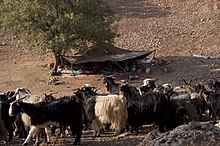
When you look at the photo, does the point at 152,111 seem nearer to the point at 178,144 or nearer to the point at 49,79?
the point at 178,144

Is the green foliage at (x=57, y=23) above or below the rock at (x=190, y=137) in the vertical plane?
above

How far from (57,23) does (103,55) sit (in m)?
2.42

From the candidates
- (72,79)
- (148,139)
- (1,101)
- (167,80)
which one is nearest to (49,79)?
(72,79)

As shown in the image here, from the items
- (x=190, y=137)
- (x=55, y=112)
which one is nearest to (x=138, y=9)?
(x=55, y=112)

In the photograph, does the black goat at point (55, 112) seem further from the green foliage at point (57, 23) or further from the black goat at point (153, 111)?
the green foliage at point (57, 23)

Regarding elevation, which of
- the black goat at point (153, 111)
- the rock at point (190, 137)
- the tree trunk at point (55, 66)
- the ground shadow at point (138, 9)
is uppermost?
the ground shadow at point (138, 9)

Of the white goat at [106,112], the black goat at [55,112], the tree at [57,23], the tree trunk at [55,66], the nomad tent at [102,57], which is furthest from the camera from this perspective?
the tree trunk at [55,66]

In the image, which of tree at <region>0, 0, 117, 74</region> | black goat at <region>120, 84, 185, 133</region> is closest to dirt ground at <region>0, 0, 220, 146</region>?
tree at <region>0, 0, 117, 74</region>

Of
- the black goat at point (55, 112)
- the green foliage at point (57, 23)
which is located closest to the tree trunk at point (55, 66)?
the green foliage at point (57, 23)

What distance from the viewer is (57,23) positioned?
72.8 feet

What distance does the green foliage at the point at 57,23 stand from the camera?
2222cm

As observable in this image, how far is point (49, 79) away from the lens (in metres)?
22.8

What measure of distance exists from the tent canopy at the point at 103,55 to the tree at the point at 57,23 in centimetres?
35

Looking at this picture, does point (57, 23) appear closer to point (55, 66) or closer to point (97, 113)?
point (55, 66)
